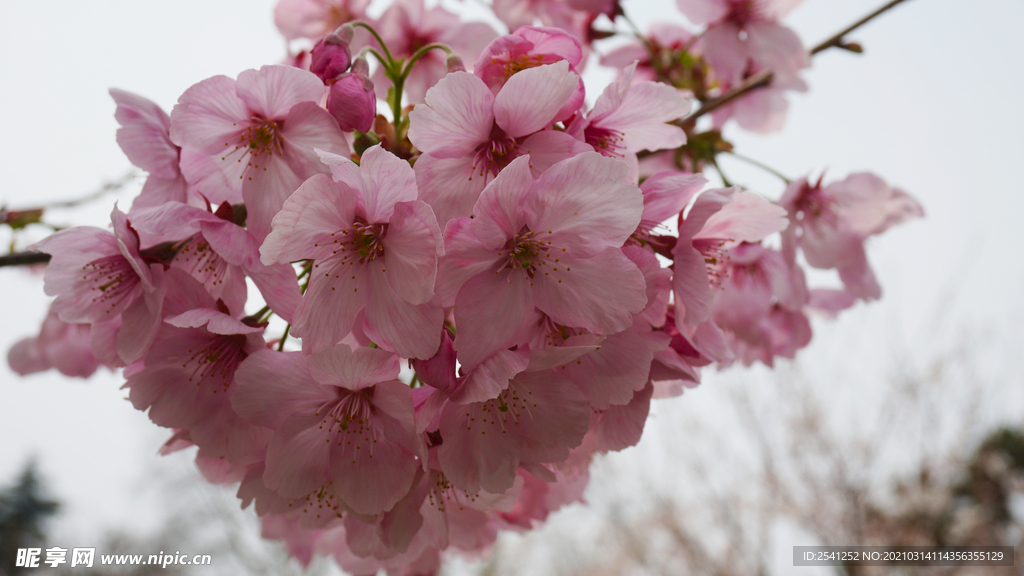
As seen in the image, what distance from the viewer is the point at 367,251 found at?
58 cm

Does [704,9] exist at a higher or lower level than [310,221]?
lower

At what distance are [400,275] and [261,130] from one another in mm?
258

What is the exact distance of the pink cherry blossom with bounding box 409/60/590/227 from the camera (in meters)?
0.55

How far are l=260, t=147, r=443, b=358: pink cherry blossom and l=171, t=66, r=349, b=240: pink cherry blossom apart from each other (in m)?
0.07

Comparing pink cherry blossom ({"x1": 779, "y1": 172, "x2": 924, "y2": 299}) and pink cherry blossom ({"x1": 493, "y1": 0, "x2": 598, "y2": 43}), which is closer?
pink cherry blossom ({"x1": 779, "y1": 172, "x2": 924, "y2": 299})

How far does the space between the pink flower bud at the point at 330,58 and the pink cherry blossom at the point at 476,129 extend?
157 mm

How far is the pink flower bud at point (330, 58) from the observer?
63 centimetres

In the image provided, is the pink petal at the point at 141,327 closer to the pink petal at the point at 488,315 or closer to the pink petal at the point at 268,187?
the pink petal at the point at 268,187

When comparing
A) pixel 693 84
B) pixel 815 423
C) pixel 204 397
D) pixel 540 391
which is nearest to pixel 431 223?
pixel 540 391

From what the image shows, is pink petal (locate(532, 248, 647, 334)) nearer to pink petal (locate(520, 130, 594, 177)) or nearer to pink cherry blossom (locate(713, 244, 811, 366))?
pink petal (locate(520, 130, 594, 177))

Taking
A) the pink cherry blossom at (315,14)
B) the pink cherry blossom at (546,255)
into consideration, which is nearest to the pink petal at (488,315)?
the pink cherry blossom at (546,255)

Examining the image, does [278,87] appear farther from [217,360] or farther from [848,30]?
[848,30]
